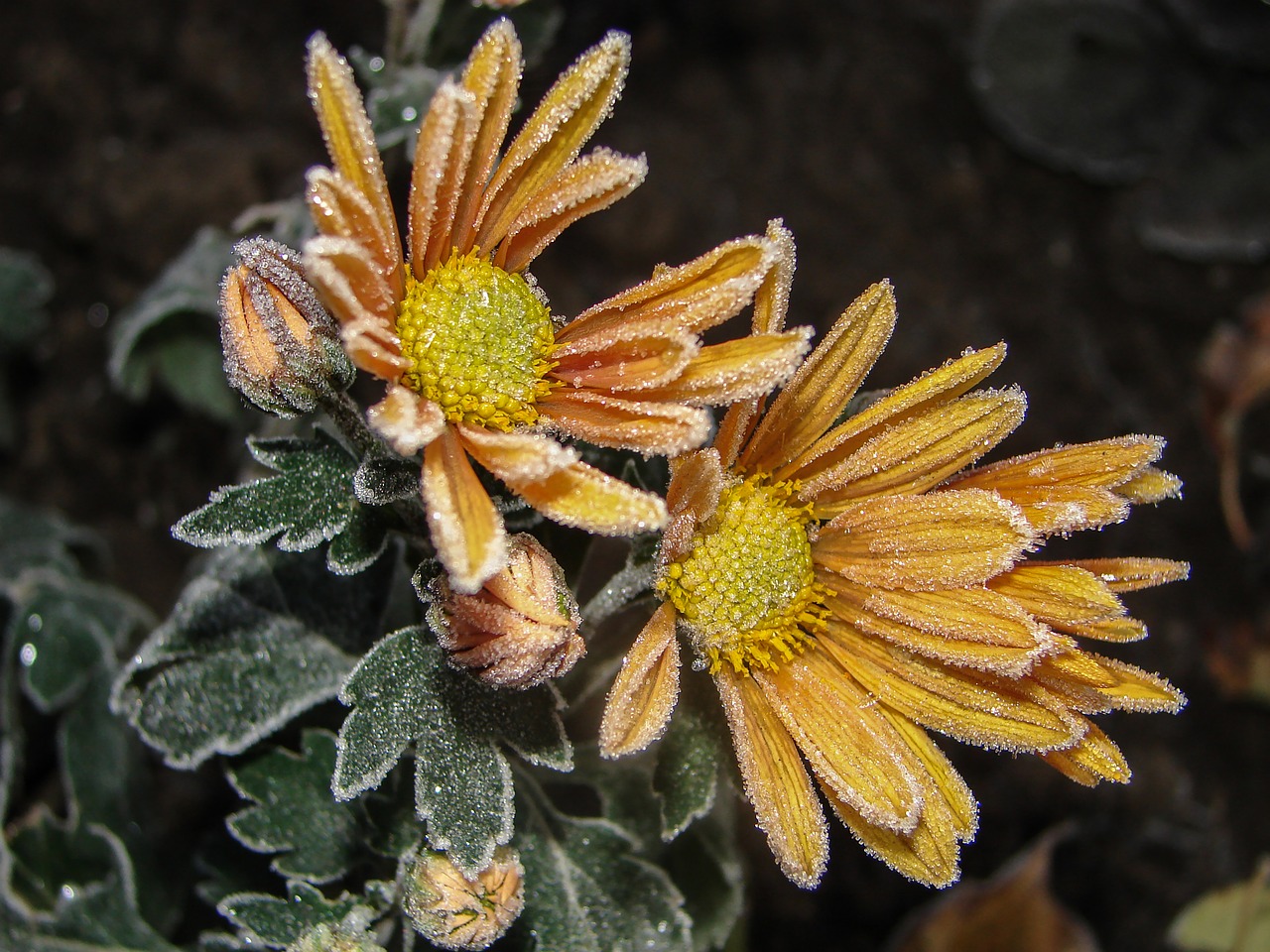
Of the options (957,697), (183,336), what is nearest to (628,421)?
(957,697)

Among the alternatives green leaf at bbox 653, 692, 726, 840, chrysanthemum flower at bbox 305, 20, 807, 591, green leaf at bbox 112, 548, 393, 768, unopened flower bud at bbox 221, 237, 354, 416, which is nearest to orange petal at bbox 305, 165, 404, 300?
chrysanthemum flower at bbox 305, 20, 807, 591

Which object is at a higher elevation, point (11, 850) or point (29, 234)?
point (29, 234)

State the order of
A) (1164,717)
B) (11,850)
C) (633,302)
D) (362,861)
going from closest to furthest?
(633,302)
(362,861)
(11,850)
(1164,717)

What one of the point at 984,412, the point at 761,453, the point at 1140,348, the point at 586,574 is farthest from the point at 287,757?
the point at 1140,348

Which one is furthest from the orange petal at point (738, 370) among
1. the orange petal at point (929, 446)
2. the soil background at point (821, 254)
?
the soil background at point (821, 254)

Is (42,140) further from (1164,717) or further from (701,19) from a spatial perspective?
(1164,717)

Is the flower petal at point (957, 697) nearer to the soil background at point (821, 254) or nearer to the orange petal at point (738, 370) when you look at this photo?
the orange petal at point (738, 370)
